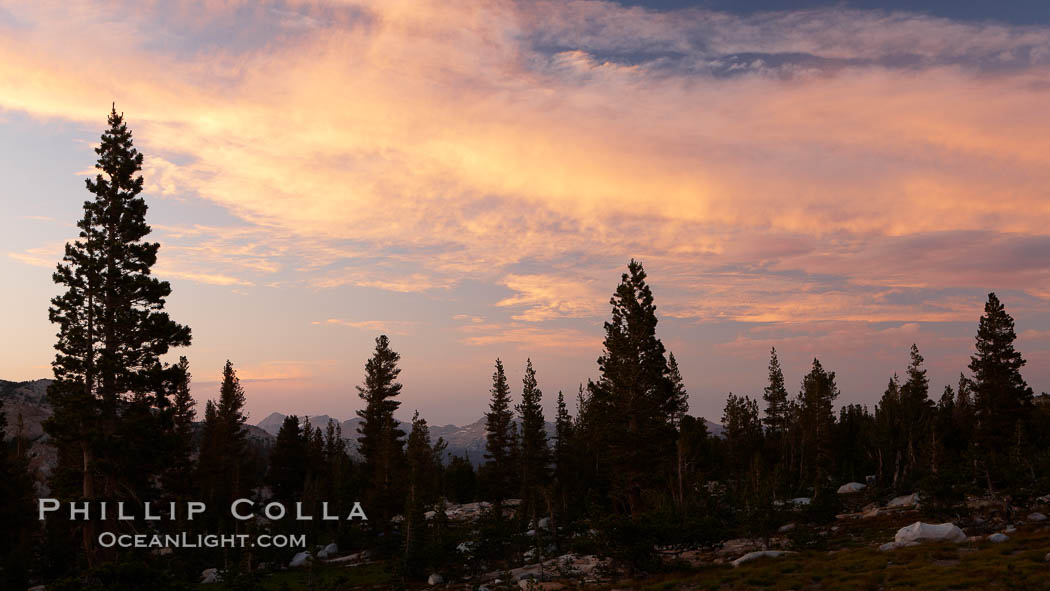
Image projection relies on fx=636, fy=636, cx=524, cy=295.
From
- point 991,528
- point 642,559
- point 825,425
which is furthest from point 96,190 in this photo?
point 825,425

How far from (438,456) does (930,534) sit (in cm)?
6841

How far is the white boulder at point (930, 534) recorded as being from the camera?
3384 cm

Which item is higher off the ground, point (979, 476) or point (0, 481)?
point (0, 481)

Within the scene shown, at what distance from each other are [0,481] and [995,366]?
9126 cm

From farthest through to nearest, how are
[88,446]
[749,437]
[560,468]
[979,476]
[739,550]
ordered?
[749,437]
[560,468]
[979,476]
[739,550]
[88,446]

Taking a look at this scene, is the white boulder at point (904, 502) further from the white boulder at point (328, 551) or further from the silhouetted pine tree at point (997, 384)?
the white boulder at point (328, 551)

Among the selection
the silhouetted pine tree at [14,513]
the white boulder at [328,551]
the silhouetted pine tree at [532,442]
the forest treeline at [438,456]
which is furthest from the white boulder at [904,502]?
the silhouetted pine tree at [14,513]

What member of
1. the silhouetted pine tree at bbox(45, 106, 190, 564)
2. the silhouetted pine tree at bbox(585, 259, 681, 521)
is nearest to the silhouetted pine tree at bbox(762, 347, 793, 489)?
the silhouetted pine tree at bbox(585, 259, 681, 521)

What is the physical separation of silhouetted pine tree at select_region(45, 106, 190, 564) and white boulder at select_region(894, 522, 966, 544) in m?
39.0

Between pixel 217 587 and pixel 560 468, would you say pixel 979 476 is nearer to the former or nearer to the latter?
pixel 560 468

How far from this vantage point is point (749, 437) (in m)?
102

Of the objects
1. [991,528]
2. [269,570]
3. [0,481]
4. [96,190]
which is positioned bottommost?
[269,570]

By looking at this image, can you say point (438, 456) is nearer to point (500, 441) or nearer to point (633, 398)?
point (500, 441)

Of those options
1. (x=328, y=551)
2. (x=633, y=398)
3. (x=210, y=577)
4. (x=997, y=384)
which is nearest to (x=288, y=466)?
(x=328, y=551)
